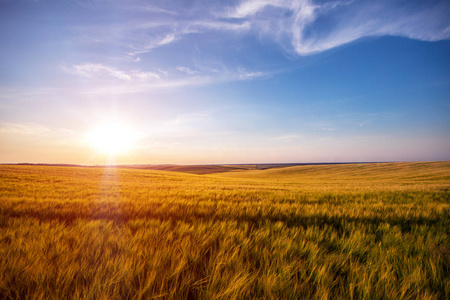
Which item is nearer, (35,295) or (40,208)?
(35,295)

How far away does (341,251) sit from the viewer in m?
1.71

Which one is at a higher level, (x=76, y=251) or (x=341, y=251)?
(x=76, y=251)

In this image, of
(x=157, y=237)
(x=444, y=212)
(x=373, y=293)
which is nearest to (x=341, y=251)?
(x=373, y=293)

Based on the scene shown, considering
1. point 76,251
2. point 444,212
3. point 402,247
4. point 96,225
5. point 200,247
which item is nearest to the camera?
point 76,251

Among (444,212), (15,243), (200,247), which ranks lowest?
(444,212)

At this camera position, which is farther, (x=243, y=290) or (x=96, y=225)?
(x=96, y=225)

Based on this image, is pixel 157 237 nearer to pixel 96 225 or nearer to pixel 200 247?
pixel 200 247

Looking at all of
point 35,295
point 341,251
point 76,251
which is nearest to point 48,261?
point 76,251

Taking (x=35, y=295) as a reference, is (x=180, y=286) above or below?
below

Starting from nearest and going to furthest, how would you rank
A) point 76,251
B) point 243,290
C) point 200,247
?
point 243,290 < point 76,251 < point 200,247

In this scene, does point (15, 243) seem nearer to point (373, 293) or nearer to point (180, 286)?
point (180, 286)

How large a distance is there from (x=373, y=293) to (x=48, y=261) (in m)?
2.08

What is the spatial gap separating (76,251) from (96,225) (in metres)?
0.93

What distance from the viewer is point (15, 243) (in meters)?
1.48
